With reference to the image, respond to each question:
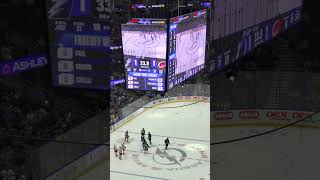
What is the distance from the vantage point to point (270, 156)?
21.3 feet

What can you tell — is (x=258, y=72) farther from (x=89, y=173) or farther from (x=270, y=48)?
(x=89, y=173)

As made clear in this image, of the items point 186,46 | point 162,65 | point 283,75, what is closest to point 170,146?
point 162,65

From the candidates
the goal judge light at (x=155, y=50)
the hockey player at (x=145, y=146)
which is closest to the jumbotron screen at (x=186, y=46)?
the goal judge light at (x=155, y=50)

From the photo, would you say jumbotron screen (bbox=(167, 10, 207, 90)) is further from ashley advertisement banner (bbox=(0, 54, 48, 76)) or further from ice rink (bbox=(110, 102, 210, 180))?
ashley advertisement banner (bbox=(0, 54, 48, 76))

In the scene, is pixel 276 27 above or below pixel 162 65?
above

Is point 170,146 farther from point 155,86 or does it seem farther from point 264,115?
point 264,115

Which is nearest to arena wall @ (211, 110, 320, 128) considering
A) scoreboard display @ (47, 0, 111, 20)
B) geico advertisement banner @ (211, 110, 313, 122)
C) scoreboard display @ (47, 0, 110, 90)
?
geico advertisement banner @ (211, 110, 313, 122)

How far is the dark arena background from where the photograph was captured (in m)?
3.79

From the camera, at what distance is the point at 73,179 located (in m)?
5.35

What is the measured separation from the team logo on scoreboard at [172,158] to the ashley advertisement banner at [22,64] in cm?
403

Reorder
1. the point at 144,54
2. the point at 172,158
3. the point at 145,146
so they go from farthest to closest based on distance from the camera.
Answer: the point at 144,54, the point at 145,146, the point at 172,158

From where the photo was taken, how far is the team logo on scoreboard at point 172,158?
7.38m

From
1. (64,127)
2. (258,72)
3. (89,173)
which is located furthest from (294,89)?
(64,127)

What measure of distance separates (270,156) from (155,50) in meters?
4.37
